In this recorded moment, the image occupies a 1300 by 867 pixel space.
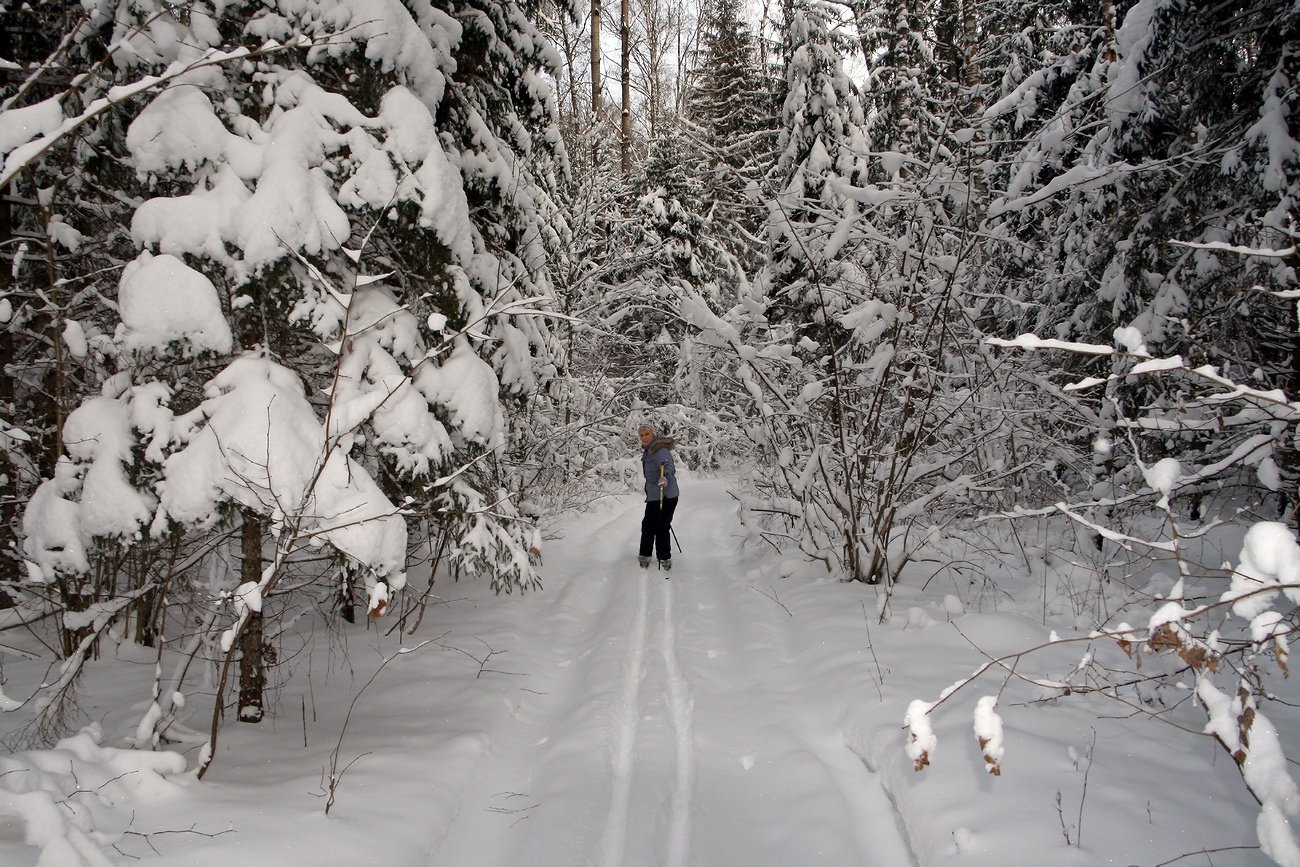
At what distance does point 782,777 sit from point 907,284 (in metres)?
4.34

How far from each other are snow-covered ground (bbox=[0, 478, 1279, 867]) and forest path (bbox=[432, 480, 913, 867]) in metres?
0.02

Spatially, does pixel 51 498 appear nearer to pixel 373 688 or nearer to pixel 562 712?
pixel 373 688

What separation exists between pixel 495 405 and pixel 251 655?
95.5 inches

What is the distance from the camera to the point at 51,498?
3.96 metres

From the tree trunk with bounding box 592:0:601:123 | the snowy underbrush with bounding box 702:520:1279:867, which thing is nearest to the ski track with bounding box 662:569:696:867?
the snowy underbrush with bounding box 702:520:1279:867

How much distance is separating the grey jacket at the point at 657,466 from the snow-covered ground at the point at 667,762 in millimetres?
3042

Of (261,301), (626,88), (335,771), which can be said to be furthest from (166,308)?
(626,88)

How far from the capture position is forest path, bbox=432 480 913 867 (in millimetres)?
3562

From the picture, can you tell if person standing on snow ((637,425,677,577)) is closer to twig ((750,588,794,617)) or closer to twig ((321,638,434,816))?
twig ((750,588,794,617))

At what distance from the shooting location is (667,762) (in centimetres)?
440

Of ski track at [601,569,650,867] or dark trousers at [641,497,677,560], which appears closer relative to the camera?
ski track at [601,569,650,867]

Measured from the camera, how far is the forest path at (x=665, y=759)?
11.7 feet

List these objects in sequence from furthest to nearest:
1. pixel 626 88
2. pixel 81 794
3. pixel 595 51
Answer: pixel 626 88
pixel 595 51
pixel 81 794

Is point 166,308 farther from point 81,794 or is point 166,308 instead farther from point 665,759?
point 665,759
